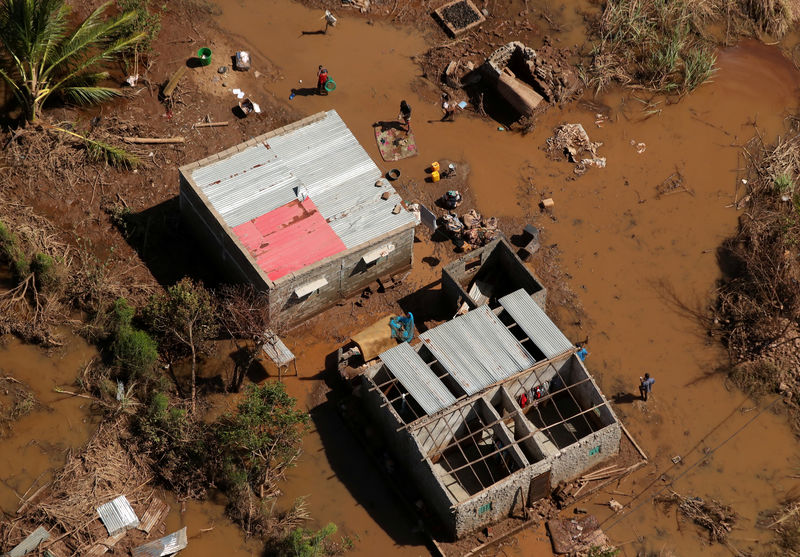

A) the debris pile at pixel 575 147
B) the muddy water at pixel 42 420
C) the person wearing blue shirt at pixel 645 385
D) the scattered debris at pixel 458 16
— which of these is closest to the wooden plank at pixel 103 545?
the muddy water at pixel 42 420

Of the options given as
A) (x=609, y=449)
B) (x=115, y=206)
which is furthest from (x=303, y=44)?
(x=609, y=449)

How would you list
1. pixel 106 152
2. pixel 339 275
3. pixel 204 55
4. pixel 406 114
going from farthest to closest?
pixel 204 55
pixel 406 114
pixel 106 152
pixel 339 275

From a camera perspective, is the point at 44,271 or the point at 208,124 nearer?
the point at 44,271

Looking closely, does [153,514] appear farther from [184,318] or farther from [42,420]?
[184,318]

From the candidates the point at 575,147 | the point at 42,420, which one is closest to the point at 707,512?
the point at 575,147

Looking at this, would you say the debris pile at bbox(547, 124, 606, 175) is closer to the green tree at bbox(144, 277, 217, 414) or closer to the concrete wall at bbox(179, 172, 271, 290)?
the concrete wall at bbox(179, 172, 271, 290)

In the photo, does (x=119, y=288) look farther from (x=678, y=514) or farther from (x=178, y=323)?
(x=678, y=514)

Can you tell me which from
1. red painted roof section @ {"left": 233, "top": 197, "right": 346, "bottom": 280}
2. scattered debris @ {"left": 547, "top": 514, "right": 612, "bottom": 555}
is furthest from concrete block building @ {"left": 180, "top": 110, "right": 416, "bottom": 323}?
scattered debris @ {"left": 547, "top": 514, "right": 612, "bottom": 555}
